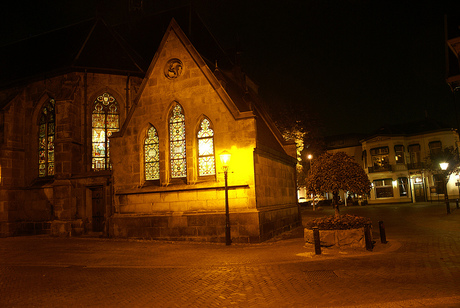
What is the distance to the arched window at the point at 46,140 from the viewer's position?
72.5ft

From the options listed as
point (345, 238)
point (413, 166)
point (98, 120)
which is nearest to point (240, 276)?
point (345, 238)

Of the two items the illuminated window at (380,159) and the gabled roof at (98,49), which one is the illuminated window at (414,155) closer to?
the illuminated window at (380,159)

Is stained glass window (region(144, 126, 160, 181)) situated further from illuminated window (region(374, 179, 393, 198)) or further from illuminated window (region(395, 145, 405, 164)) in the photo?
illuminated window (region(395, 145, 405, 164))

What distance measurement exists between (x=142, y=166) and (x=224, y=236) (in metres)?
5.55

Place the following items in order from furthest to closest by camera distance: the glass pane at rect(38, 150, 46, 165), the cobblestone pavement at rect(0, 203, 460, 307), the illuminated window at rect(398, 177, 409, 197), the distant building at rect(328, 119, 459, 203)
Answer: the illuminated window at rect(398, 177, 409, 197) → the distant building at rect(328, 119, 459, 203) → the glass pane at rect(38, 150, 46, 165) → the cobblestone pavement at rect(0, 203, 460, 307)

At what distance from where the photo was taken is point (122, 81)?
22.0 metres

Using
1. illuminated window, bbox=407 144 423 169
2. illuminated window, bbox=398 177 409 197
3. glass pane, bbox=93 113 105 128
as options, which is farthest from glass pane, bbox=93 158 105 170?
illuminated window, bbox=407 144 423 169

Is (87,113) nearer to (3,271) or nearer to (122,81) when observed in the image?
(122,81)

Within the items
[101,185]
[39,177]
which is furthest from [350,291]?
[39,177]

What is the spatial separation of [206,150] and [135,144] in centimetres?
380

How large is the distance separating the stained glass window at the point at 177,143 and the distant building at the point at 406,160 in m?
40.5

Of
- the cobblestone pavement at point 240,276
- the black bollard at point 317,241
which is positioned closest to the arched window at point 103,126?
the cobblestone pavement at point 240,276

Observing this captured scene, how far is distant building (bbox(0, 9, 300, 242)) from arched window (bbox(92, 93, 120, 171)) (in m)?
0.06

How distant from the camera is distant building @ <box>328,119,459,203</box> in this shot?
4875 centimetres
